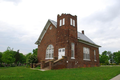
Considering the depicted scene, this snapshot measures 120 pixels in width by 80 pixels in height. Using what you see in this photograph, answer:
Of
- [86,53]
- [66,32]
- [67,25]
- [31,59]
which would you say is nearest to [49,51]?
[31,59]

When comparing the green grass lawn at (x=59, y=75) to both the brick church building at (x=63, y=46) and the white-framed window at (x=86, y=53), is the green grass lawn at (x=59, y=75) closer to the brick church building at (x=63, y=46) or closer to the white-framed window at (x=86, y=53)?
the brick church building at (x=63, y=46)

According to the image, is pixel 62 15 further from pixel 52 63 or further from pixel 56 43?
pixel 52 63

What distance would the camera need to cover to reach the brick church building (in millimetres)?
16864

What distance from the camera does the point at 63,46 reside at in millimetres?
17734

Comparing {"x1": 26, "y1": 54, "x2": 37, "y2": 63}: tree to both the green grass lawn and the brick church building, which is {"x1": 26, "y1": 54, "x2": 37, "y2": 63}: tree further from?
the green grass lawn

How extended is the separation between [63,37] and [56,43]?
2.02 metres

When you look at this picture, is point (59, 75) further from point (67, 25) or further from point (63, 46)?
point (67, 25)

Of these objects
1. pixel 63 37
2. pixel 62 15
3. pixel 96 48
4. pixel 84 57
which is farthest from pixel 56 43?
pixel 96 48

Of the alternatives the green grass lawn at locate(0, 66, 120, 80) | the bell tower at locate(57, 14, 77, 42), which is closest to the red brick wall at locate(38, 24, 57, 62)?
the bell tower at locate(57, 14, 77, 42)

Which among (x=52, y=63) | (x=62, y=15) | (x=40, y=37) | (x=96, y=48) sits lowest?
(x=52, y=63)

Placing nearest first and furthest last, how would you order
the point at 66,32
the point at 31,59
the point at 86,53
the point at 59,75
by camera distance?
the point at 59,75
the point at 66,32
the point at 31,59
the point at 86,53

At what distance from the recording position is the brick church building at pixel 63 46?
1686 cm

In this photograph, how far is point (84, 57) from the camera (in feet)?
71.4

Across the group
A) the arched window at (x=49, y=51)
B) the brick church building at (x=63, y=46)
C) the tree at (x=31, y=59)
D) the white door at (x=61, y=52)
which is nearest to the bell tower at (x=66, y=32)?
the brick church building at (x=63, y=46)
